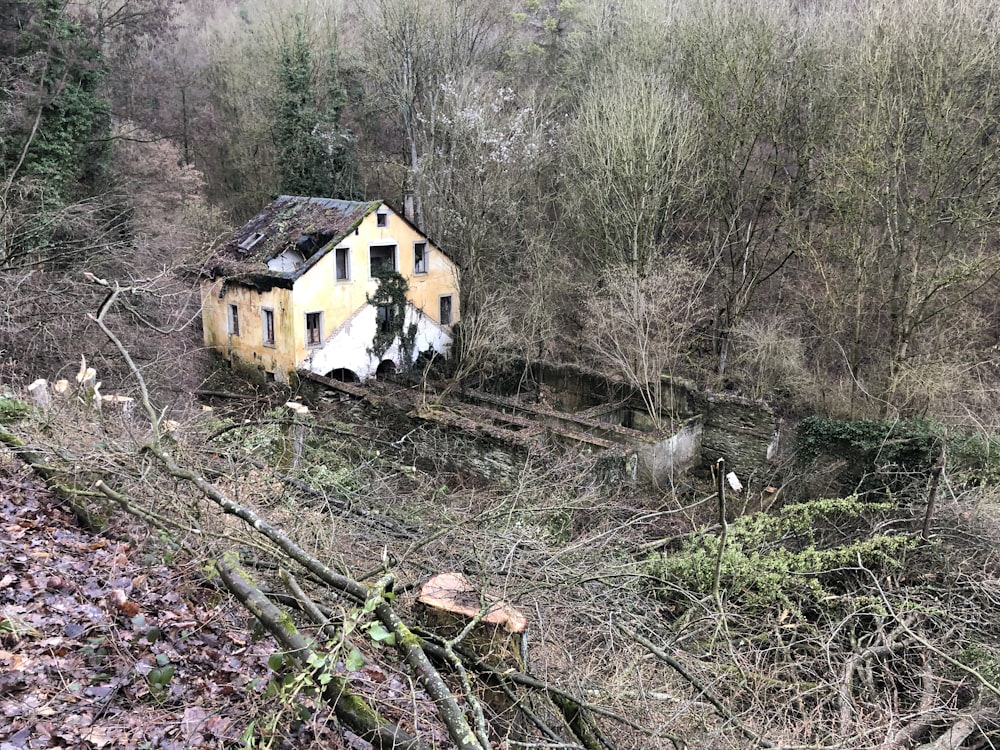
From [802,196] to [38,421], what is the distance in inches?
771

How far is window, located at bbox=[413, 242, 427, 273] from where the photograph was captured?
22.0m

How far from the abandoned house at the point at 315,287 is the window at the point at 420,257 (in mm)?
32

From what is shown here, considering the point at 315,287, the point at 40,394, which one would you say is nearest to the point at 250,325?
the point at 315,287

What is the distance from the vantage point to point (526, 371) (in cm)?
2003

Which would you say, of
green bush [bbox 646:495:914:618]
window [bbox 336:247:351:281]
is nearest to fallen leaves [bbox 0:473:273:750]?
green bush [bbox 646:495:914:618]

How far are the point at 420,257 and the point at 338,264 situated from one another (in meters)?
2.99

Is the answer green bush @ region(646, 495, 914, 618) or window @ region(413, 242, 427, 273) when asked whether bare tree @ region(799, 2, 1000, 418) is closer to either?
green bush @ region(646, 495, 914, 618)

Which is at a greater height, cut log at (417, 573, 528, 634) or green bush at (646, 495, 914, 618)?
cut log at (417, 573, 528, 634)

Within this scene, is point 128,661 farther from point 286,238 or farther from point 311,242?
point 286,238

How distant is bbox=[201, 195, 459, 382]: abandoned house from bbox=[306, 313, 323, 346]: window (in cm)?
3

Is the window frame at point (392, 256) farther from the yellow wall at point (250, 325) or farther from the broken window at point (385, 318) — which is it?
the yellow wall at point (250, 325)

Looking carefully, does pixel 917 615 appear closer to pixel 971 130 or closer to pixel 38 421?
pixel 38 421

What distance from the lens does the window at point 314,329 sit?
19984 mm

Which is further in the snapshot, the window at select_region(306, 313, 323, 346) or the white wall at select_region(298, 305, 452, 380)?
the white wall at select_region(298, 305, 452, 380)
